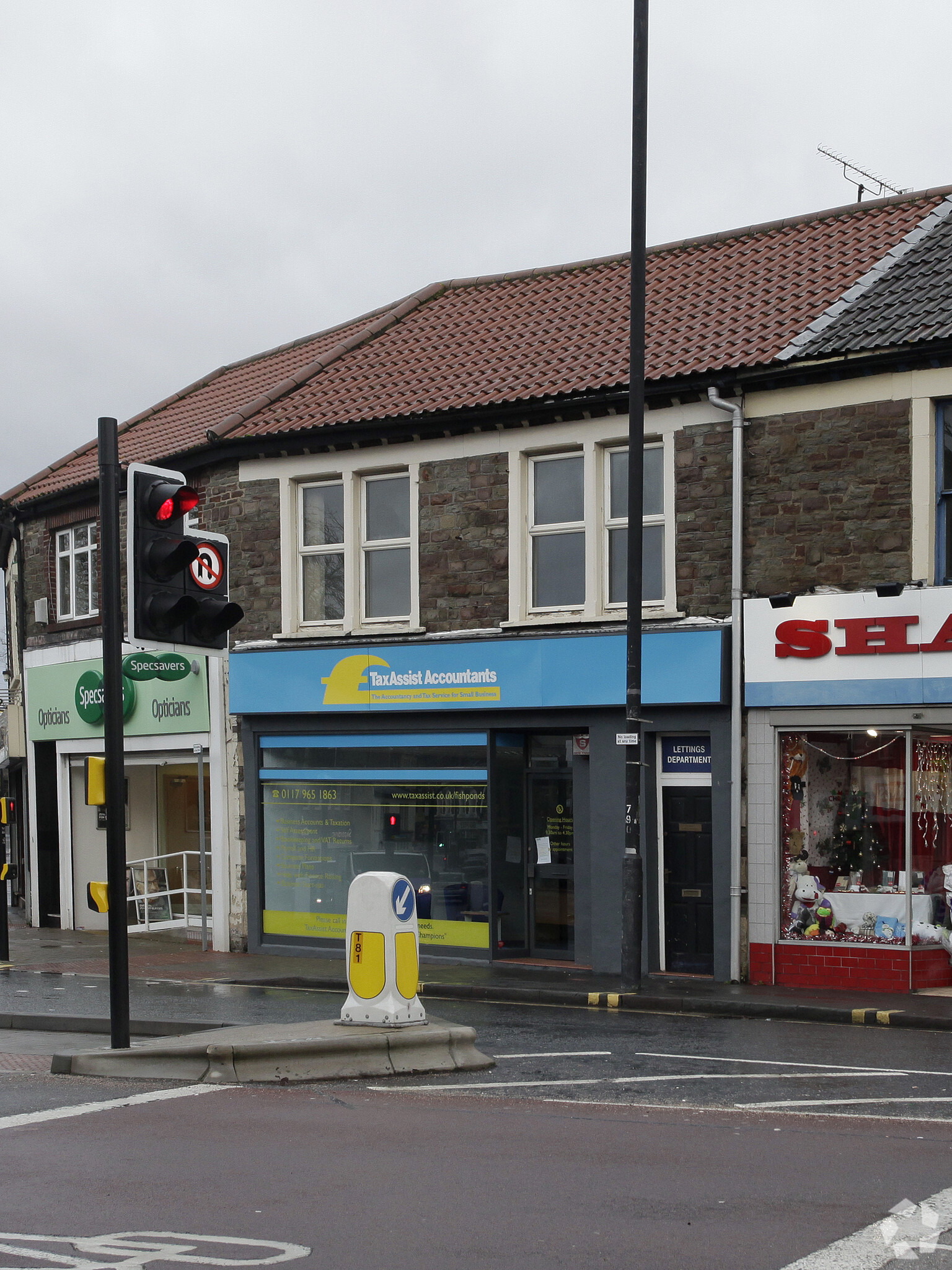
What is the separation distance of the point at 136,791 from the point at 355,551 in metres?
6.83

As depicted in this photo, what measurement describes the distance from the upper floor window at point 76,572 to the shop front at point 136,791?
2.28 feet

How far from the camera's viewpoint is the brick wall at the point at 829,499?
50.3ft

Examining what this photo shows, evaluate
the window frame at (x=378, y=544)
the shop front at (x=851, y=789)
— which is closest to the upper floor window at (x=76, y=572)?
the window frame at (x=378, y=544)

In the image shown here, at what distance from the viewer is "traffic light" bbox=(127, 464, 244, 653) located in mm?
9773

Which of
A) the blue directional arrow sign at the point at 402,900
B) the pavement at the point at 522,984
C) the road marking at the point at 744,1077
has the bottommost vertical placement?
the pavement at the point at 522,984

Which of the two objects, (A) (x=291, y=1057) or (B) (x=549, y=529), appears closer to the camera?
(A) (x=291, y=1057)

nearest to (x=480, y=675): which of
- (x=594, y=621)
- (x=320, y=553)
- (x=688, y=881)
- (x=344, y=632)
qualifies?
(x=594, y=621)

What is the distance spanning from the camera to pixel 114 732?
1042 cm

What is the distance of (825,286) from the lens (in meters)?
17.8

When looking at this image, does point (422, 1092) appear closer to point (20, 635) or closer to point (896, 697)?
point (896, 697)

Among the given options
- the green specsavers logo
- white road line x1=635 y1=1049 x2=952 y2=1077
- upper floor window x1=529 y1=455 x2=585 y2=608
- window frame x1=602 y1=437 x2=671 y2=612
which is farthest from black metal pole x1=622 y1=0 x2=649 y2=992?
the green specsavers logo

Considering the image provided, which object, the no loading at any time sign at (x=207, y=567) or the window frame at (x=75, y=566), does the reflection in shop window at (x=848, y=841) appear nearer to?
the no loading at any time sign at (x=207, y=567)

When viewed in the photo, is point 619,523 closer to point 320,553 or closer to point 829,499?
point 829,499

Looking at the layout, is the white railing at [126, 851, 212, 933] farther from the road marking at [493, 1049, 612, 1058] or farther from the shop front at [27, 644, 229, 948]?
the road marking at [493, 1049, 612, 1058]
